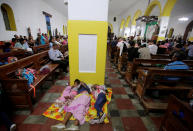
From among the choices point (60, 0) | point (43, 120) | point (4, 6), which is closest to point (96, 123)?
point (43, 120)

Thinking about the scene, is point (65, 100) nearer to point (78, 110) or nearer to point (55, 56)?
point (78, 110)

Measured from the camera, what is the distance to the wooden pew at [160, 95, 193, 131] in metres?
1.09

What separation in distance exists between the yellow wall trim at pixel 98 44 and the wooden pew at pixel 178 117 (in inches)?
76.3

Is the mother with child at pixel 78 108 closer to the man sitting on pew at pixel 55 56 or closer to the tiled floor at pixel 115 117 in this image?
the tiled floor at pixel 115 117

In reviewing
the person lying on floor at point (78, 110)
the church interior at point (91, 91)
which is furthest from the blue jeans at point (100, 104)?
the person lying on floor at point (78, 110)

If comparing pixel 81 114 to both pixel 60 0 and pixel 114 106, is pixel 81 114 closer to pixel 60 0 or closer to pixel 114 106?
pixel 114 106

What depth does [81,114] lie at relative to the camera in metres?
1.99

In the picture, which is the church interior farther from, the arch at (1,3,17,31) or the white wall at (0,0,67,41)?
the arch at (1,3,17,31)

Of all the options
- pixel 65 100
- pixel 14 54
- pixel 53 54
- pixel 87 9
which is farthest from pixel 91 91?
pixel 14 54

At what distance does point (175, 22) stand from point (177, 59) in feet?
45.4

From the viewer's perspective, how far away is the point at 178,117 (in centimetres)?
125

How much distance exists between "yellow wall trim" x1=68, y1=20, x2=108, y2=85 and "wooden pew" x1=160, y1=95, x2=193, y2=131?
1937mm

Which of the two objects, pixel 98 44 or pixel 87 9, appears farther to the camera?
pixel 98 44

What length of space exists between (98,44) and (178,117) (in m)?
2.24
